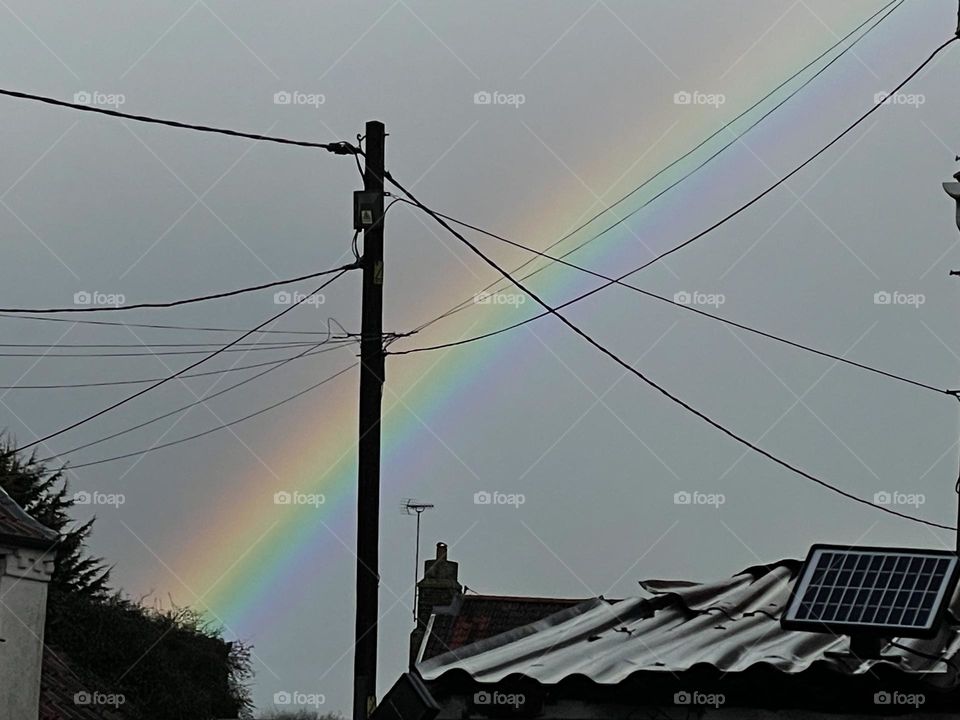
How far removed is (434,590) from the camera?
32.3 meters

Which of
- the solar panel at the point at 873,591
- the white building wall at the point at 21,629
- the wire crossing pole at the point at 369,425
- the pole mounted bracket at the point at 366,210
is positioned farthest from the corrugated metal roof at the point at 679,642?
the white building wall at the point at 21,629

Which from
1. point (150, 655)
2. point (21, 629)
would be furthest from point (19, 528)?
point (150, 655)

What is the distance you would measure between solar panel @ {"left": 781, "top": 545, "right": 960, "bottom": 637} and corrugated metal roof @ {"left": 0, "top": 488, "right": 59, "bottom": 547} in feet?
45.3

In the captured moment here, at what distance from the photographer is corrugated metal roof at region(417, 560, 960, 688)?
30.7 feet

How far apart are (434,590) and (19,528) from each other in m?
12.1

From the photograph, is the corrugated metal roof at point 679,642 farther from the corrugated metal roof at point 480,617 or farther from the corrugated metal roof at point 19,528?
the corrugated metal roof at point 480,617

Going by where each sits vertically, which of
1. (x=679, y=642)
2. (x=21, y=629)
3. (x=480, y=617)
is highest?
(x=480, y=617)

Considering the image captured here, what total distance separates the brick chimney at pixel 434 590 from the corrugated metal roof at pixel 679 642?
63.4 feet

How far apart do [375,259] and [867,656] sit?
246 inches

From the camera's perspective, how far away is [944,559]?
32.7ft

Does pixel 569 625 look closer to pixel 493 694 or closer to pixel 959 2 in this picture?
pixel 493 694

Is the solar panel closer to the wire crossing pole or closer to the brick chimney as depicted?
the wire crossing pole

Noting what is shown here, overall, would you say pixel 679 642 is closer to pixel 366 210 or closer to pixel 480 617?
pixel 366 210

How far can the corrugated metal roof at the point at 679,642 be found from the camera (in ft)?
30.7
